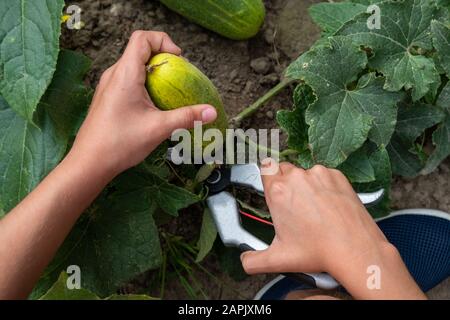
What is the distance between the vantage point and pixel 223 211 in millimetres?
1334

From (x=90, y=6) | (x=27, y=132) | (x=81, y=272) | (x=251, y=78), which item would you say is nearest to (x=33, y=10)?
(x=27, y=132)

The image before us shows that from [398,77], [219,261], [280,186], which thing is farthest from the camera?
[219,261]

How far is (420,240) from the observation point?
160cm

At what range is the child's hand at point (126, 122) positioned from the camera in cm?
109

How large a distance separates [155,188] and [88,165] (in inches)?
10.5

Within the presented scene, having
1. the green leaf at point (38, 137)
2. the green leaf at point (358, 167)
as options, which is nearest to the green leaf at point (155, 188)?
the green leaf at point (38, 137)

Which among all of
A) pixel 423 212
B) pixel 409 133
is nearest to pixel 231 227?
pixel 409 133

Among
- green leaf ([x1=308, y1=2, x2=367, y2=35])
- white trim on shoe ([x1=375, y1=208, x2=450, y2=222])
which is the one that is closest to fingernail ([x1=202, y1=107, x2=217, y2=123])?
green leaf ([x1=308, y1=2, x2=367, y2=35])

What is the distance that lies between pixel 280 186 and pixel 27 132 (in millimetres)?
555

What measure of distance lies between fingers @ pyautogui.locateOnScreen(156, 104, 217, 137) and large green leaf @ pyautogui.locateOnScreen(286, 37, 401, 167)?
0.27 m

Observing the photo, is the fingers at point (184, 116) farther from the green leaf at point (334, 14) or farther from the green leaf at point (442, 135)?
the green leaf at point (442, 135)

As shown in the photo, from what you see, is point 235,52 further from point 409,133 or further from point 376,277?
point 376,277

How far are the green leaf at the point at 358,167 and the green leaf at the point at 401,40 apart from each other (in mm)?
179

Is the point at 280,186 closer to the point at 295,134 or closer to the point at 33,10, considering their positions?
the point at 295,134
